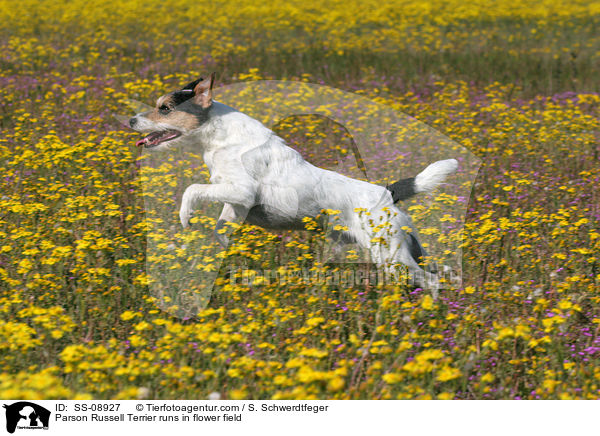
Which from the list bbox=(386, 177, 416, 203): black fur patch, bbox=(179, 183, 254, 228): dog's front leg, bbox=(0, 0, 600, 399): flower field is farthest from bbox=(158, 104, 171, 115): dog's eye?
bbox=(386, 177, 416, 203): black fur patch

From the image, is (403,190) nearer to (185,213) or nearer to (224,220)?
(224,220)

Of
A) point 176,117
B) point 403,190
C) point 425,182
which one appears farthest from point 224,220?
point 425,182

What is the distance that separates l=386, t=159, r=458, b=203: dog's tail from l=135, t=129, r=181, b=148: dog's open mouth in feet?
5.58

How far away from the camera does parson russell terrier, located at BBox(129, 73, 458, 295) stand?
5.02 metres

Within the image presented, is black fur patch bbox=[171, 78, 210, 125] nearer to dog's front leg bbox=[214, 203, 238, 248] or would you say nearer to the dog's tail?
dog's front leg bbox=[214, 203, 238, 248]

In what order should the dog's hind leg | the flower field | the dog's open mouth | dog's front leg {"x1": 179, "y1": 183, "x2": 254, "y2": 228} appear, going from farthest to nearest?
the dog's open mouth
the dog's hind leg
dog's front leg {"x1": 179, "y1": 183, "x2": 254, "y2": 228}
the flower field

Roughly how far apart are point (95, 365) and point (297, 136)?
5357 mm

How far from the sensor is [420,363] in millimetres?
3357
